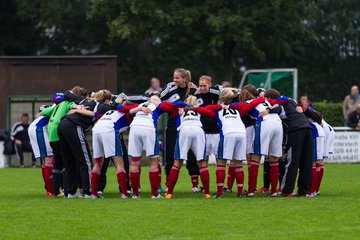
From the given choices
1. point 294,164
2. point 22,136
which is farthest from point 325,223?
point 22,136

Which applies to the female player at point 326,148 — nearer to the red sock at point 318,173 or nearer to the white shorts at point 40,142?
the red sock at point 318,173

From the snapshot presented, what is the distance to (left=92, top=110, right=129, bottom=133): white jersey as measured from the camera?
59.1 ft

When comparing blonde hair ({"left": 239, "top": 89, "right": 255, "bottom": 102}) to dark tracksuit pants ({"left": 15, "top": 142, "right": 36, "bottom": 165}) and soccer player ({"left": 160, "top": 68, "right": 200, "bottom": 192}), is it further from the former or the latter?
dark tracksuit pants ({"left": 15, "top": 142, "right": 36, "bottom": 165})

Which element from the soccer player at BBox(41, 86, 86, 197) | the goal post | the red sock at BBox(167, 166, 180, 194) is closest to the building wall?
the goal post

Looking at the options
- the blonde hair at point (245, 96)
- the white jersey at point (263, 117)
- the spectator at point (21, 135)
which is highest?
the blonde hair at point (245, 96)

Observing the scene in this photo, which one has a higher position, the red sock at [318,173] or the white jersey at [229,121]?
the white jersey at [229,121]

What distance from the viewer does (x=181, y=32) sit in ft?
144

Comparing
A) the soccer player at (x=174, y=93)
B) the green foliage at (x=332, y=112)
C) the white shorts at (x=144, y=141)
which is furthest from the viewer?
the green foliage at (x=332, y=112)

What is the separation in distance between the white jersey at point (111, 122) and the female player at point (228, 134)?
1.28 meters

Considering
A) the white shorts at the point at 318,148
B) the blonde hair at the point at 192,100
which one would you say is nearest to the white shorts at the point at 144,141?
the blonde hair at the point at 192,100

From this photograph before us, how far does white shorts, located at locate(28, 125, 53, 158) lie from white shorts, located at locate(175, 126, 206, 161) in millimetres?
2765

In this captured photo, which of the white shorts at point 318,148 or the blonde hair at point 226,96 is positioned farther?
the white shorts at point 318,148

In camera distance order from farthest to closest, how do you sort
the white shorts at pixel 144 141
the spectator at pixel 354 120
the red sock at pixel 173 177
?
the spectator at pixel 354 120 < the red sock at pixel 173 177 < the white shorts at pixel 144 141

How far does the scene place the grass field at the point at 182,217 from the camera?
13.3m
